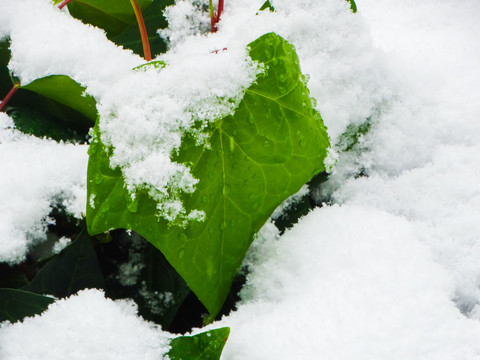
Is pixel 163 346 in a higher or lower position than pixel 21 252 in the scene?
lower

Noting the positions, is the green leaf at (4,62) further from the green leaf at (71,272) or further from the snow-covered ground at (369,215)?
the green leaf at (71,272)

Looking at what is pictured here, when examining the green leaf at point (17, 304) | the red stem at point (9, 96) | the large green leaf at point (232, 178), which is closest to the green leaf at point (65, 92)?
the red stem at point (9, 96)

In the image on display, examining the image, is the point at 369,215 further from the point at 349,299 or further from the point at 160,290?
the point at 160,290

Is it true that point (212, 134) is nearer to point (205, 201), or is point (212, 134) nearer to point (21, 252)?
point (205, 201)

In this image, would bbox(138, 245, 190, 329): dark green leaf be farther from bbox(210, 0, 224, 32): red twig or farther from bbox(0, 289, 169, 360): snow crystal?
bbox(210, 0, 224, 32): red twig

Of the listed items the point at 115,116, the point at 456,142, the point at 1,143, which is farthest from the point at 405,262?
the point at 1,143

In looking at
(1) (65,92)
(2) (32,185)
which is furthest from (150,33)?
(2) (32,185)
